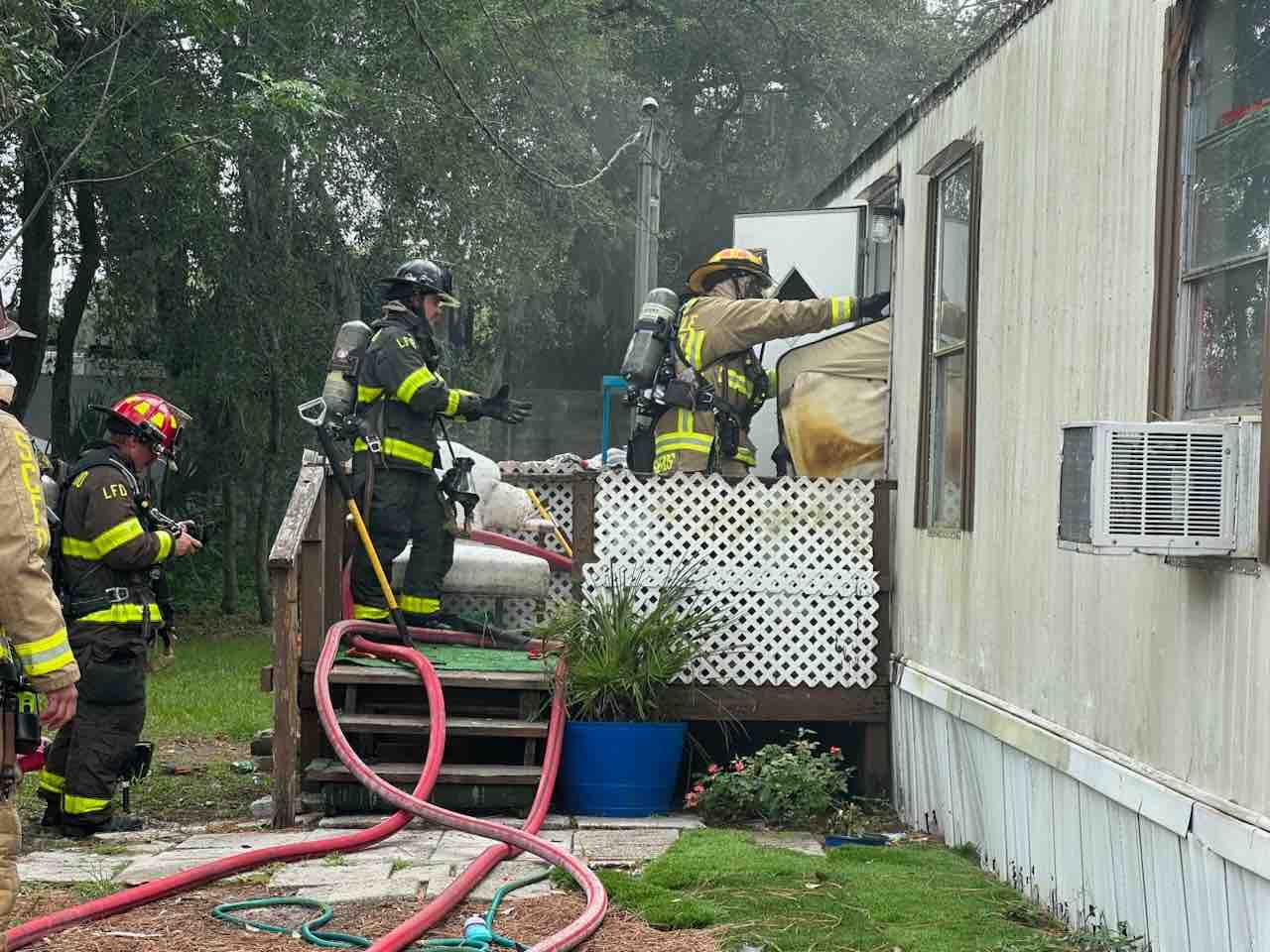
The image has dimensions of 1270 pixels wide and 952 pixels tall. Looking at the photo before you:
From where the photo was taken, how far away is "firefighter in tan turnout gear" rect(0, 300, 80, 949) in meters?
4.41

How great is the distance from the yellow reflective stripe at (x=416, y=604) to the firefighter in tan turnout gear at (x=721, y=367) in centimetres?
153

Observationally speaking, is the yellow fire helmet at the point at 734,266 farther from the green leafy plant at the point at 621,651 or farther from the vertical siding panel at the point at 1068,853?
the vertical siding panel at the point at 1068,853

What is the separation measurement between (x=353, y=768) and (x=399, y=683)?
34.6 inches

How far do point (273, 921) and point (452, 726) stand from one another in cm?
229

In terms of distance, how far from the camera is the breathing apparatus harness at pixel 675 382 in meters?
9.59

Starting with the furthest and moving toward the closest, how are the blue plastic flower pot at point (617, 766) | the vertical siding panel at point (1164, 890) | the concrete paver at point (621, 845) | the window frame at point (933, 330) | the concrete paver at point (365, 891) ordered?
the blue plastic flower pot at point (617, 766) < the window frame at point (933, 330) < the concrete paver at point (621, 845) < the concrete paver at point (365, 891) < the vertical siding panel at point (1164, 890)

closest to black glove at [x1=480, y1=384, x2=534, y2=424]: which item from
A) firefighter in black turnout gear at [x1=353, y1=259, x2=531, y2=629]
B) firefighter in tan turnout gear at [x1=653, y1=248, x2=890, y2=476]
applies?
firefighter in black turnout gear at [x1=353, y1=259, x2=531, y2=629]

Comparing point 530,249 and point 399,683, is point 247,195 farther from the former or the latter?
point 399,683

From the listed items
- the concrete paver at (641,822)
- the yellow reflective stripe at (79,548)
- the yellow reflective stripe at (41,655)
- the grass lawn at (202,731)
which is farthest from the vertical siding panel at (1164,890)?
the yellow reflective stripe at (79,548)

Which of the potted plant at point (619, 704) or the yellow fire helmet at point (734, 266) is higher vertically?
the yellow fire helmet at point (734, 266)

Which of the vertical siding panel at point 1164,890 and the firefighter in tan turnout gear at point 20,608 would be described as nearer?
the firefighter in tan turnout gear at point 20,608

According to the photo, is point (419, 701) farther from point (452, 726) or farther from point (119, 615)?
point (119, 615)

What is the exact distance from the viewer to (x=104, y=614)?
7840mm

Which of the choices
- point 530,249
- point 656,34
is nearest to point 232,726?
point 530,249
